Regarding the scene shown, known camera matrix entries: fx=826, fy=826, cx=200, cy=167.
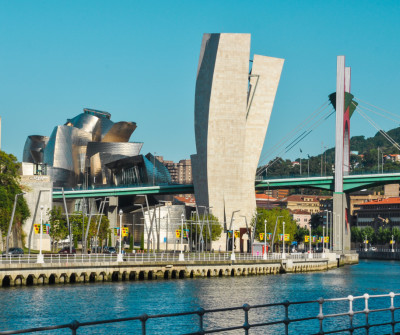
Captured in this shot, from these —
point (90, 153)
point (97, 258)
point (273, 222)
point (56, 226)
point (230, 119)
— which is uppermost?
point (230, 119)

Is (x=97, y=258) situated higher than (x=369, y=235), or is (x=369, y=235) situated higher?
(x=369, y=235)

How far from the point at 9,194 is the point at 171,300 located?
44.6 m

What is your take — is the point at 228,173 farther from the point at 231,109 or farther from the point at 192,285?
the point at 192,285

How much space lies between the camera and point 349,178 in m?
126

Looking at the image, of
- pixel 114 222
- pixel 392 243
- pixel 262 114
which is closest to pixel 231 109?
pixel 262 114

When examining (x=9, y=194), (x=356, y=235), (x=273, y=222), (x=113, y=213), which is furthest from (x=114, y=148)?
(x=9, y=194)

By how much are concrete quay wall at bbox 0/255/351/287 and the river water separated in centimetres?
175

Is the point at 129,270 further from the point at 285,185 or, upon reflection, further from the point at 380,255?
the point at 380,255

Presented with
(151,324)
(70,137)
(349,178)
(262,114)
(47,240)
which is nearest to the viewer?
(151,324)

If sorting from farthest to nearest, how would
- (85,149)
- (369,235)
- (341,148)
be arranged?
1. (369,235)
2. (85,149)
3. (341,148)

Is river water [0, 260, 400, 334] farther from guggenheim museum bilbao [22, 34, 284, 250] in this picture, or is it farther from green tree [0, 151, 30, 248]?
guggenheim museum bilbao [22, 34, 284, 250]

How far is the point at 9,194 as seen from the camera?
90.1 metres

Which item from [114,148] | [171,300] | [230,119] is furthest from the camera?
[114,148]

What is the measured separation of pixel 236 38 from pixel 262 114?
13.3m
